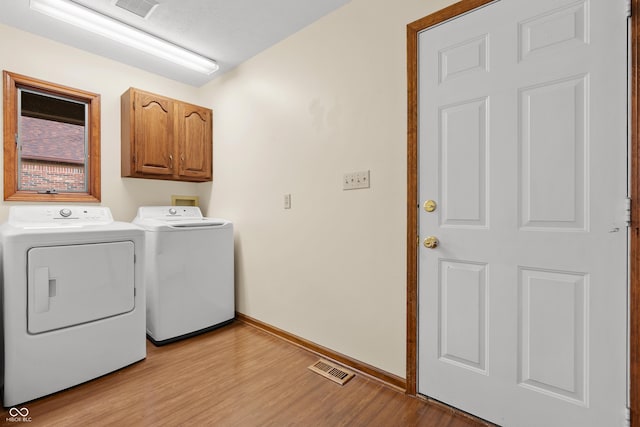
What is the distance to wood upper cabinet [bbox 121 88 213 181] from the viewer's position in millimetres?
2564

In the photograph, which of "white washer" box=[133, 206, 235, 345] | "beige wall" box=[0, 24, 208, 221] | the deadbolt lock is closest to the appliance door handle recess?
"white washer" box=[133, 206, 235, 345]

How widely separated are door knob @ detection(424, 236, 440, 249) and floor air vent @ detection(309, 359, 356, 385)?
37.9 inches

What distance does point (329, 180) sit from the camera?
2.07 m

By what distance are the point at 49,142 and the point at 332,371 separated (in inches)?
113

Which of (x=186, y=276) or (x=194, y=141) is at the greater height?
(x=194, y=141)

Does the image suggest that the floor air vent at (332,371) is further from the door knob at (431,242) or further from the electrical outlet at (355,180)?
the electrical outlet at (355,180)

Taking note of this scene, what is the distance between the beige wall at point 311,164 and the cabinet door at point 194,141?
11cm

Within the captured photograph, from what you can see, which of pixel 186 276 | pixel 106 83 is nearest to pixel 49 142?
pixel 106 83

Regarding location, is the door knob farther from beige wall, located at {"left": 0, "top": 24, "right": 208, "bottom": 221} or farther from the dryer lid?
beige wall, located at {"left": 0, "top": 24, "right": 208, "bottom": 221}

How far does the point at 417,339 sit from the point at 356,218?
79 cm

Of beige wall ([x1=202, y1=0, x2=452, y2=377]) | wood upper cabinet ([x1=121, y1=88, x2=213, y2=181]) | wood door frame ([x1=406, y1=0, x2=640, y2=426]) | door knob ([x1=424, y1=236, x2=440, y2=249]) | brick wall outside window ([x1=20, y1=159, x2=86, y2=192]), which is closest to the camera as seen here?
wood door frame ([x1=406, y1=0, x2=640, y2=426])

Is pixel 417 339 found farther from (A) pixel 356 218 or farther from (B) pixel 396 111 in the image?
(B) pixel 396 111

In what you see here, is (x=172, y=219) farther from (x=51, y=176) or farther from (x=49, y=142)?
(x=49, y=142)

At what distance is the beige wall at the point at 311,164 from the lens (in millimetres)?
1768
